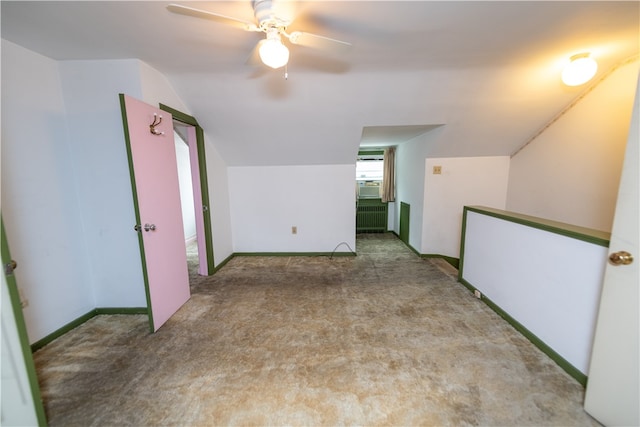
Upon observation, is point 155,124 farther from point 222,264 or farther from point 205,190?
point 222,264

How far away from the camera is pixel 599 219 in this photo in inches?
99.8

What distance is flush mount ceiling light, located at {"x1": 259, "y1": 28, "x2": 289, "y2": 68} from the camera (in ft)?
4.58

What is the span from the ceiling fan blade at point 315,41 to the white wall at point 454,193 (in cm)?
261

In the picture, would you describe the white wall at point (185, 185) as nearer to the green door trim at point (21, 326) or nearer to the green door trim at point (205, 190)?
the green door trim at point (205, 190)

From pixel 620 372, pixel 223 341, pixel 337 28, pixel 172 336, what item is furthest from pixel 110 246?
pixel 620 372

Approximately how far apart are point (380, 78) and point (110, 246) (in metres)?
3.01

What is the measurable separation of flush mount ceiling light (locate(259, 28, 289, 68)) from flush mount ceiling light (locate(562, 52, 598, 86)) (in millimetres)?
2484

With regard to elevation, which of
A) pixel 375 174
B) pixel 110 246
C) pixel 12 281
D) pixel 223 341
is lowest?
pixel 223 341

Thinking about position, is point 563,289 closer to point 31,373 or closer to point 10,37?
point 31,373

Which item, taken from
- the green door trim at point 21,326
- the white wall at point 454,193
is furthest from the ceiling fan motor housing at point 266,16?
the white wall at point 454,193

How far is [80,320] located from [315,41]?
9.89 ft

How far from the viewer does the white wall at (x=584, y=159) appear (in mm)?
2332

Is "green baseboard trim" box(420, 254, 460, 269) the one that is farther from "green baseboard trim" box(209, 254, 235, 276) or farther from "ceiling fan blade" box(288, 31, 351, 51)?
"ceiling fan blade" box(288, 31, 351, 51)

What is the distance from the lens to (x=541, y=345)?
1.75 meters
